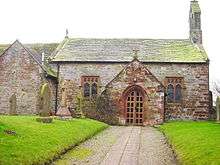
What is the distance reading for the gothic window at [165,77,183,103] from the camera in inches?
1606

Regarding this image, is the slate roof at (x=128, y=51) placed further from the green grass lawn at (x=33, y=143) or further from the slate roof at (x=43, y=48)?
the green grass lawn at (x=33, y=143)

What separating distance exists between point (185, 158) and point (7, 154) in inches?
250

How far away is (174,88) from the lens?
4100cm

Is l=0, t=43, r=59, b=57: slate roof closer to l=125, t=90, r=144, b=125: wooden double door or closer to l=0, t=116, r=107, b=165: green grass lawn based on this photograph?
l=125, t=90, r=144, b=125: wooden double door

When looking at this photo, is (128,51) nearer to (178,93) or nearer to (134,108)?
(178,93)

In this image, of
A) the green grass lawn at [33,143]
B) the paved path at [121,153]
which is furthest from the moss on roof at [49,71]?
the paved path at [121,153]

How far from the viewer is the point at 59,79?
139 ft

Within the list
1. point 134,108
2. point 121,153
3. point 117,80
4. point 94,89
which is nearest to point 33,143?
point 121,153

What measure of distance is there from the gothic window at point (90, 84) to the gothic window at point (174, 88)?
24.2 ft

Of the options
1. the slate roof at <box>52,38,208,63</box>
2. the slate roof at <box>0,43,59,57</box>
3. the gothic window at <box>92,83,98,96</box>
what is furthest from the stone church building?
the slate roof at <box>0,43,59,57</box>

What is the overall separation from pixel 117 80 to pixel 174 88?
20.2 ft

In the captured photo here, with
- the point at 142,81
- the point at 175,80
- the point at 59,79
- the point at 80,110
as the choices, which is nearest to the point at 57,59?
the point at 59,79

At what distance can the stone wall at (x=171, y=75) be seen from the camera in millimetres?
40094

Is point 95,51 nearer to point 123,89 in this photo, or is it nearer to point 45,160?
point 123,89
